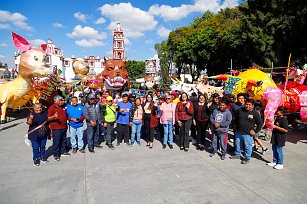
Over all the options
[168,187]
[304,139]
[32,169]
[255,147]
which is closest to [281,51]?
[304,139]

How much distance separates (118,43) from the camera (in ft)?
179

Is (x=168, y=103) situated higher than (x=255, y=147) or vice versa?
(x=168, y=103)

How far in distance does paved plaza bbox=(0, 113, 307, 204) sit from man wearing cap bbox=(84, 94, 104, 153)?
0.36 meters

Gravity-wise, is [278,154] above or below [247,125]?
below

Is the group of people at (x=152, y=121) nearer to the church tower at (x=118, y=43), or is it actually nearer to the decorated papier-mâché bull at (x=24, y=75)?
the decorated papier-mâché bull at (x=24, y=75)

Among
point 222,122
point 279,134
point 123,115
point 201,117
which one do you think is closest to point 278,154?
point 279,134

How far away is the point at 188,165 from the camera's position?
4383mm

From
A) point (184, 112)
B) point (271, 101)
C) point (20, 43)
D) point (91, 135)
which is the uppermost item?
point (20, 43)

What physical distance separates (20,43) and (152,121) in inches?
225

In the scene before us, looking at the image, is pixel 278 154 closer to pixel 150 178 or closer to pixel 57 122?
pixel 150 178

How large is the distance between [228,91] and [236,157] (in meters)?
2.47

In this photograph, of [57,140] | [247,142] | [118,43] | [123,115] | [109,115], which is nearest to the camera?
[247,142]

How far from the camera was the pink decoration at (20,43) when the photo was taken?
722 cm

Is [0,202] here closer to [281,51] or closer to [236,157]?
[236,157]
